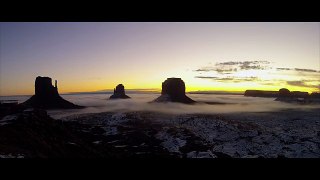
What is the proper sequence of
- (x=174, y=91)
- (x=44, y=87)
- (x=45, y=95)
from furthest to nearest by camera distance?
(x=174, y=91)
(x=45, y=95)
(x=44, y=87)

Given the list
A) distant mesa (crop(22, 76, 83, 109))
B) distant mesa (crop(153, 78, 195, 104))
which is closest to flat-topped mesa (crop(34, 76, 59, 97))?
distant mesa (crop(22, 76, 83, 109))

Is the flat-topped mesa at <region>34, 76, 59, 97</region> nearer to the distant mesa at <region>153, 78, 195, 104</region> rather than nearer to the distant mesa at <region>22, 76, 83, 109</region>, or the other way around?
the distant mesa at <region>22, 76, 83, 109</region>

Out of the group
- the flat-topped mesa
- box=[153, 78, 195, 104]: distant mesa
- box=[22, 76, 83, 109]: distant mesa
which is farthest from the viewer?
box=[153, 78, 195, 104]: distant mesa

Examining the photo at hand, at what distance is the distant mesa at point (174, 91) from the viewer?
128375 mm

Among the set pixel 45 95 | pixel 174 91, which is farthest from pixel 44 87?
pixel 174 91

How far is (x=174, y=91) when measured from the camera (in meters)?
135

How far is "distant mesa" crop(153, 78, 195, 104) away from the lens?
128375 mm

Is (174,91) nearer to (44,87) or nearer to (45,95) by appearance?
(45,95)

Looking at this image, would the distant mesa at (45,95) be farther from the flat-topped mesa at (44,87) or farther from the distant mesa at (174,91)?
the distant mesa at (174,91)
